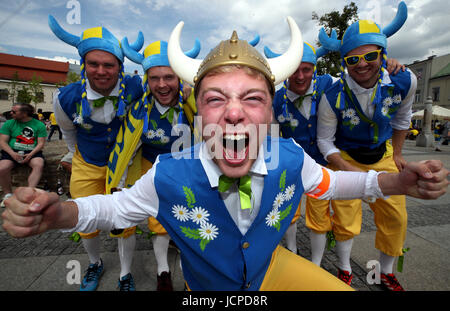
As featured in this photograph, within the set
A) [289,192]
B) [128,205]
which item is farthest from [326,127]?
[128,205]

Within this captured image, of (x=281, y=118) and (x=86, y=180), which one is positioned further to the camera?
(x=281, y=118)

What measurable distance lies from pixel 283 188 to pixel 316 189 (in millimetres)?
317

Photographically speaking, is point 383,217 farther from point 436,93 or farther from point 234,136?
point 436,93

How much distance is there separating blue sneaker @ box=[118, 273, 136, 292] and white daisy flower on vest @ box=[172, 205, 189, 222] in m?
1.60

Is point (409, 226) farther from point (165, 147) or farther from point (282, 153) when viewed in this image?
point (165, 147)

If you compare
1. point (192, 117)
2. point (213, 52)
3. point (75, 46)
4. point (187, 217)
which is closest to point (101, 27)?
point (75, 46)

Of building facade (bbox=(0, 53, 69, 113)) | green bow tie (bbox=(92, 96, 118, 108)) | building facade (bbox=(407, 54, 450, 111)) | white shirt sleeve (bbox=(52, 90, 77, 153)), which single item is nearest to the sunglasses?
green bow tie (bbox=(92, 96, 118, 108))

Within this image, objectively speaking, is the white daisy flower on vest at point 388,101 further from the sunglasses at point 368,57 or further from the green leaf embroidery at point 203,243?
the green leaf embroidery at point 203,243

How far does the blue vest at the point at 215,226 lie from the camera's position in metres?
1.27

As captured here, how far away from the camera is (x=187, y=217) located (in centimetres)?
129

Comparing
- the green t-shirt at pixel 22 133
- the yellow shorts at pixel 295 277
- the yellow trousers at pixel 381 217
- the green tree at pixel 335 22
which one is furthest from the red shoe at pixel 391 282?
the green tree at pixel 335 22

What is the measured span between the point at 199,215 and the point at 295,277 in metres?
0.69

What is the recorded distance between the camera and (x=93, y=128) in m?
2.43

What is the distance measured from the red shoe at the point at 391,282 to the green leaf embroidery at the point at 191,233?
2210 millimetres
